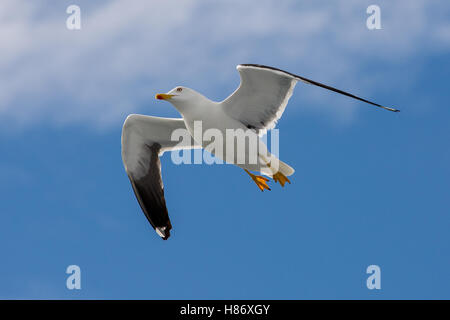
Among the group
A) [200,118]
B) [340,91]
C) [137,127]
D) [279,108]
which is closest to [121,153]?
[137,127]

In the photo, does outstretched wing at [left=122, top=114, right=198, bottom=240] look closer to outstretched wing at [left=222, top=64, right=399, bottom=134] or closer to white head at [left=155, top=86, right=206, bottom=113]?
white head at [left=155, top=86, right=206, bottom=113]

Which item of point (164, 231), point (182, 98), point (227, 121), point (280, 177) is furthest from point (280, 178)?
point (164, 231)

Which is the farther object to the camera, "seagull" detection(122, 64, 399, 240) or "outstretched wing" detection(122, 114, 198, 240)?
"outstretched wing" detection(122, 114, 198, 240)

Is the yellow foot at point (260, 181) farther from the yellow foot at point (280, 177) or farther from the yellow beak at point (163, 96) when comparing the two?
the yellow beak at point (163, 96)

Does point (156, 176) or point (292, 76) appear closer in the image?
point (292, 76)

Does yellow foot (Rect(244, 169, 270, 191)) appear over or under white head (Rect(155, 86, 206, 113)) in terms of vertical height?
under

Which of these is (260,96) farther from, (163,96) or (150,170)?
(150,170)

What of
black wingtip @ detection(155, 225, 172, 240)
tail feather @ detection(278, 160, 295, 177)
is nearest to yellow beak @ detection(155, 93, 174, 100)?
tail feather @ detection(278, 160, 295, 177)

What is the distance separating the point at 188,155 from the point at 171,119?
857 mm

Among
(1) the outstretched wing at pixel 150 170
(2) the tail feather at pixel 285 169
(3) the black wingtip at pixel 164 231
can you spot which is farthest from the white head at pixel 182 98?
(3) the black wingtip at pixel 164 231

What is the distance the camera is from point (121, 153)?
12375mm

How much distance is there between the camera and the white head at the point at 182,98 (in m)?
10.7

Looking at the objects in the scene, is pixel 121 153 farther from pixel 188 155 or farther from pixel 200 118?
pixel 200 118

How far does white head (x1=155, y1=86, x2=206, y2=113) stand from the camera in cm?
1066
